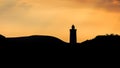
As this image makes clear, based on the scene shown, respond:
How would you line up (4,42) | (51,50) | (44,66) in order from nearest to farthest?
(44,66) < (51,50) < (4,42)

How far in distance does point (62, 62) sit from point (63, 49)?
6.77ft

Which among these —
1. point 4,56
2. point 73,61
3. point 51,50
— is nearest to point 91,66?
point 73,61

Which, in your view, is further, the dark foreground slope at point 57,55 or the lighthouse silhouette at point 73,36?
the lighthouse silhouette at point 73,36

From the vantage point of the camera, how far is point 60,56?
3722 centimetres

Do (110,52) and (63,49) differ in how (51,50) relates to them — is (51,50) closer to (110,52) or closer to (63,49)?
(63,49)

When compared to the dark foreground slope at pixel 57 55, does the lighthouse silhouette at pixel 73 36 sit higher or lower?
higher

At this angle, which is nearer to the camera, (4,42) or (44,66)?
(44,66)

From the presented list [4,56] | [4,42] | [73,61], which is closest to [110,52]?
[73,61]

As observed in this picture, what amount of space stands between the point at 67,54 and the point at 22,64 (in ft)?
14.3

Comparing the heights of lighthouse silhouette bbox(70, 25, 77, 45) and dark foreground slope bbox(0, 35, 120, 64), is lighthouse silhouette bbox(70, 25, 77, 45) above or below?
above

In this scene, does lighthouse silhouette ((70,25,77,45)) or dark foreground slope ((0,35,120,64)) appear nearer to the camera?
dark foreground slope ((0,35,120,64))

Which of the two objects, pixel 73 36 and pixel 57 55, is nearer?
pixel 57 55

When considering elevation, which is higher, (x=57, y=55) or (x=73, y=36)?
(x=73, y=36)

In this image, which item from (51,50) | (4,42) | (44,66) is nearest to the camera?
(44,66)
